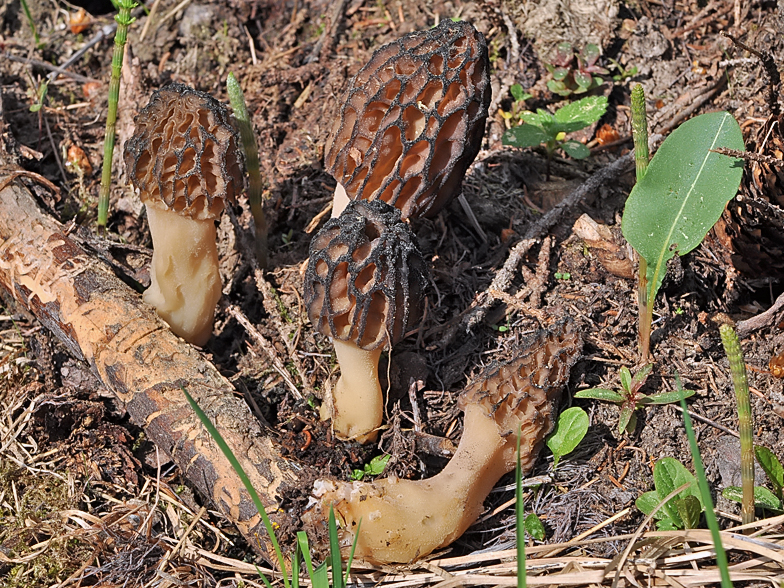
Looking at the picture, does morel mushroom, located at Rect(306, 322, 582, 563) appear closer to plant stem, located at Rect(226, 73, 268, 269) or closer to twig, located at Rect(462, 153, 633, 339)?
twig, located at Rect(462, 153, 633, 339)

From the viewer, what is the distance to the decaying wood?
8.96ft

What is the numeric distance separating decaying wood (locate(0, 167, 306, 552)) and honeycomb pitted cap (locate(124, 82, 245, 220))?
1.75ft

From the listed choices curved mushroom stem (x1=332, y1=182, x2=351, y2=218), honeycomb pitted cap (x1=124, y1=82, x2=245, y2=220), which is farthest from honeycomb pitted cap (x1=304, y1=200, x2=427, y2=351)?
honeycomb pitted cap (x1=124, y1=82, x2=245, y2=220)

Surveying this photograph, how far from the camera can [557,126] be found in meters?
3.71

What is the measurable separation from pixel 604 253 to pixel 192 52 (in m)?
2.87

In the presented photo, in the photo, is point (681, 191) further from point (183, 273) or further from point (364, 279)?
point (183, 273)

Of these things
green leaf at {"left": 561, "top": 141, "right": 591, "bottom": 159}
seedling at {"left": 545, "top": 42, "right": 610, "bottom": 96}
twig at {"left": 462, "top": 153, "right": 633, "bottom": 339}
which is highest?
seedling at {"left": 545, "top": 42, "right": 610, "bottom": 96}

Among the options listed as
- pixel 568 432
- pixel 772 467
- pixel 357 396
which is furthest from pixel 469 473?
pixel 772 467

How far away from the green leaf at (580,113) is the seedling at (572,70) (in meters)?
0.23

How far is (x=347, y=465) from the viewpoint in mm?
2930

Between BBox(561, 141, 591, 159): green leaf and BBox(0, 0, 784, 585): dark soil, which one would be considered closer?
BBox(0, 0, 784, 585): dark soil

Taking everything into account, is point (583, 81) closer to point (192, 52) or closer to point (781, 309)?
point (781, 309)

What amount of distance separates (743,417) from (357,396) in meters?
1.45

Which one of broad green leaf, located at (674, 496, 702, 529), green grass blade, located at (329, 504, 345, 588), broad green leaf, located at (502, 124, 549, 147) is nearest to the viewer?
green grass blade, located at (329, 504, 345, 588)
